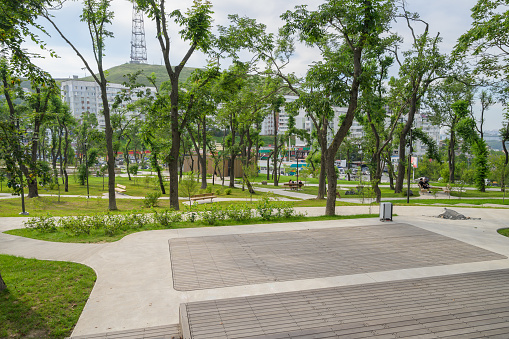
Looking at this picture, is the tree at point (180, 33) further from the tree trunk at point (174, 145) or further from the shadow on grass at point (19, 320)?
the shadow on grass at point (19, 320)

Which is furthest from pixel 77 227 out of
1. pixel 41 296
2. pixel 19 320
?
A: pixel 19 320

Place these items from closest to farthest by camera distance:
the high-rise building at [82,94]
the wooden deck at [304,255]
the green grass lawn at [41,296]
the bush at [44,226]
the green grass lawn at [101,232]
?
the green grass lawn at [41,296], the wooden deck at [304,255], the green grass lawn at [101,232], the bush at [44,226], the high-rise building at [82,94]

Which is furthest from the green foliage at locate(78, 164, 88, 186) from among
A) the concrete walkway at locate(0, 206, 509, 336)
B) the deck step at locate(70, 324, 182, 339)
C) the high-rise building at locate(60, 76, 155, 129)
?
the high-rise building at locate(60, 76, 155, 129)

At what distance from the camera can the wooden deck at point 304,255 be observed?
6.67 meters

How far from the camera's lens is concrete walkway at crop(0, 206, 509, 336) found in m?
5.12

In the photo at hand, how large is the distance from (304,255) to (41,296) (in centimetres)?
529

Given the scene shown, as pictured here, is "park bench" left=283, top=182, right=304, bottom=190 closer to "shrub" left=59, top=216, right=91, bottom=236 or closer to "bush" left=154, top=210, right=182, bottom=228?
"bush" left=154, top=210, right=182, bottom=228

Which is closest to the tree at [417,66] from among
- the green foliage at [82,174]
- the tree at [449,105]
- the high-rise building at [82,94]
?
the tree at [449,105]

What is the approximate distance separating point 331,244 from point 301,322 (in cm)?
445

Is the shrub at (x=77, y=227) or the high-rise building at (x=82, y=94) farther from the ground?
the high-rise building at (x=82, y=94)

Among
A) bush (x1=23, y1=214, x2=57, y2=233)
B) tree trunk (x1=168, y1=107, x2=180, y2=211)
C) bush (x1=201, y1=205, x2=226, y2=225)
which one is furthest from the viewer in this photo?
tree trunk (x1=168, y1=107, x2=180, y2=211)

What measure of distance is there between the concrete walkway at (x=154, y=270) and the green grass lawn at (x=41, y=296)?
22cm

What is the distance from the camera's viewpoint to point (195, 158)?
158ft

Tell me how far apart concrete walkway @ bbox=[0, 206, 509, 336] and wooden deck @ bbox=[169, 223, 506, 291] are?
24cm
